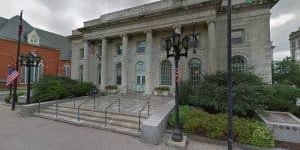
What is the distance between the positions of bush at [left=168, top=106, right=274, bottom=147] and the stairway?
1905 mm

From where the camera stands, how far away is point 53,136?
25.8ft

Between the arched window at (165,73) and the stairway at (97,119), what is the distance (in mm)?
10590

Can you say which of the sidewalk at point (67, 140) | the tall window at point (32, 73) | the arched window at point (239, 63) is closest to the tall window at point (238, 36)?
the arched window at point (239, 63)

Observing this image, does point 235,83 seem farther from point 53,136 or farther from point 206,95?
point 53,136

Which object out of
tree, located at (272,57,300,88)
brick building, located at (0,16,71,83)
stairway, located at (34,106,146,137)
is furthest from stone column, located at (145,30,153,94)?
tree, located at (272,57,300,88)

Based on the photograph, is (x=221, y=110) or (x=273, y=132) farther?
(x=221, y=110)

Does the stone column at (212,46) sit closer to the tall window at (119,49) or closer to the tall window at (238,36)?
the tall window at (238,36)

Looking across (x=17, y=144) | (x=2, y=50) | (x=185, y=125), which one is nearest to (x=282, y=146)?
(x=185, y=125)

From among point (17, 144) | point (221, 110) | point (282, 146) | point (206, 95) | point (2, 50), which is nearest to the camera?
point (17, 144)

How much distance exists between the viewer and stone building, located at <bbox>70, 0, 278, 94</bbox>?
1711 cm

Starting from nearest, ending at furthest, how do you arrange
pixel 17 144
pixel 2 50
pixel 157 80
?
pixel 17 144, pixel 157 80, pixel 2 50

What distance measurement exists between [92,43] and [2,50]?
14375 millimetres

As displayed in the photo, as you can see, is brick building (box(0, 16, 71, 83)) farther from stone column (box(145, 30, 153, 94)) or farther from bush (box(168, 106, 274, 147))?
bush (box(168, 106, 274, 147))

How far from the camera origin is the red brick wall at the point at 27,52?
28.4 m
